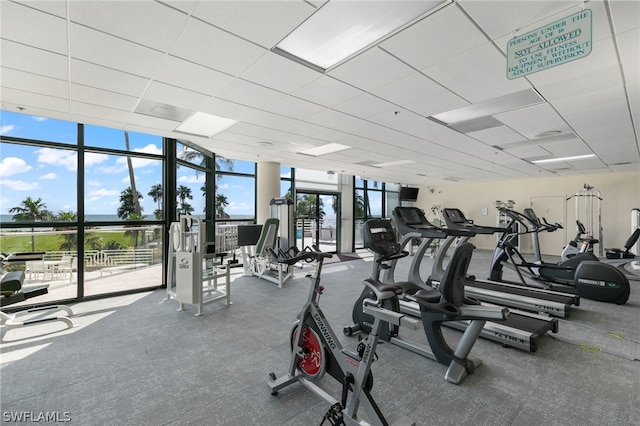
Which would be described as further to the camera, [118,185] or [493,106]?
[118,185]

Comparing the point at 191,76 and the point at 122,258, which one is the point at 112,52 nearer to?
the point at 191,76

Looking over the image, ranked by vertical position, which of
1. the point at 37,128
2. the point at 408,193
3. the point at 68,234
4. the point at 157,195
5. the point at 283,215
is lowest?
the point at 68,234

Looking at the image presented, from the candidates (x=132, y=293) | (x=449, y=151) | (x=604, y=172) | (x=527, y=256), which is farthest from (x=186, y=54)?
(x=604, y=172)

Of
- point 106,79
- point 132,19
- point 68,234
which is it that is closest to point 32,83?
point 106,79

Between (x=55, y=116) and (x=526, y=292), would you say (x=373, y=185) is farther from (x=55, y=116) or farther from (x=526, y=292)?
(x=55, y=116)

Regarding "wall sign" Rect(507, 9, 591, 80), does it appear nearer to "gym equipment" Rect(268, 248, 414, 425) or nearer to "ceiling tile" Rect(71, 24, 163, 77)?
"gym equipment" Rect(268, 248, 414, 425)

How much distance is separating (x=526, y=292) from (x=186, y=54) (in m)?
5.17

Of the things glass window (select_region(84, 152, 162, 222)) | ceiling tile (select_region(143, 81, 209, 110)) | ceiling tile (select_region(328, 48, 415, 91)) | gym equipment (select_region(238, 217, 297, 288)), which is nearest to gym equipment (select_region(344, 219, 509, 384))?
ceiling tile (select_region(328, 48, 415, 91))

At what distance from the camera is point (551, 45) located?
198 cm

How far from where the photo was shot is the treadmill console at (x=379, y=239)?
8.89 ft

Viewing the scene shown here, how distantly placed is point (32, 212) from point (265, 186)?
417 centimetres

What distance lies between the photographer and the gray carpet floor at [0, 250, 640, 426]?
6.42ft

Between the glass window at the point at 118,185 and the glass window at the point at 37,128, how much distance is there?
0.36 metres

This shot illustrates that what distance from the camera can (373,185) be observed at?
1119 centimetres
